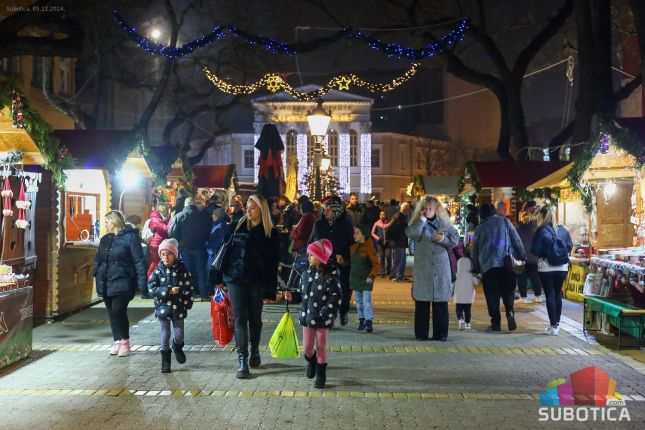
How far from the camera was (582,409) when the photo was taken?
22.8 ft

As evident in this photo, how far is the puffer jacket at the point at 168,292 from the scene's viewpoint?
8664mm

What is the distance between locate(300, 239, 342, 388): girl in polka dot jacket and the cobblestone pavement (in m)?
0.42

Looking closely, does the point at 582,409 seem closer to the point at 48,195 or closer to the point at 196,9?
the point at 48,195

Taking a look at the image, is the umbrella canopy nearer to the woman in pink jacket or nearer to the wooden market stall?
the woman in pink jacket

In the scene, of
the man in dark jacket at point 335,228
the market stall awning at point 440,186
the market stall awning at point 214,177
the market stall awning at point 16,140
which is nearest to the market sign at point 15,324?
the market stall awning at point 16,140

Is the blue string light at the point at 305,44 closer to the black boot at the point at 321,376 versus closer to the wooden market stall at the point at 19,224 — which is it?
the wooden market stall at the point at 19,224

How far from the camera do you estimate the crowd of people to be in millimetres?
8289

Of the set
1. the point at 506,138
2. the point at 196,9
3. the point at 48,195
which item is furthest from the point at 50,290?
the point at 196,9

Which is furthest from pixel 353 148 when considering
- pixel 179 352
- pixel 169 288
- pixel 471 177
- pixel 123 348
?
pixel 169 288

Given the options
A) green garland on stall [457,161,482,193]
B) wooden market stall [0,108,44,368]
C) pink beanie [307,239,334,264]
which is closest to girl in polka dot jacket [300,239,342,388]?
pink beanie [307,239,334,264]

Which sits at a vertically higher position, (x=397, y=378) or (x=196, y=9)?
(x=196, y=9)

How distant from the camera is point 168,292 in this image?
867 cm

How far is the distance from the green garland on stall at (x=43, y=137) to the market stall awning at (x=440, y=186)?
60.6 feet

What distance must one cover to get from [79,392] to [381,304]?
26.4ft
